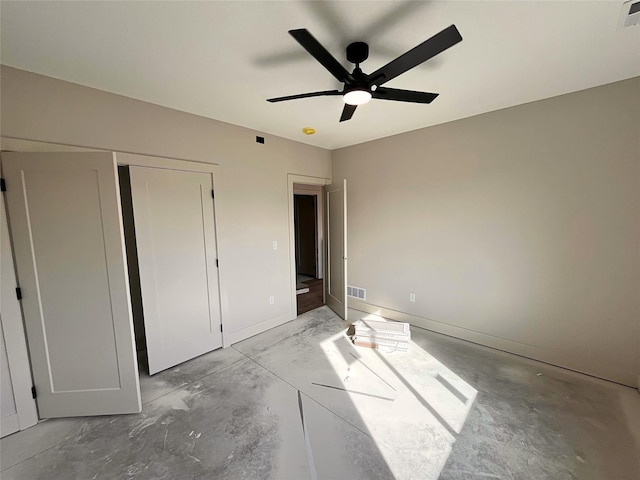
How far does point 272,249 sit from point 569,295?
3.36 m

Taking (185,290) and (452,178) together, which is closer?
(185,290)

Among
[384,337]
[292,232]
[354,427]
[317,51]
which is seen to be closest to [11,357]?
[354,427]

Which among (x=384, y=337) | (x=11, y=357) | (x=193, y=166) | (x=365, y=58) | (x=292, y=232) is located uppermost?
(x=365, y=58)

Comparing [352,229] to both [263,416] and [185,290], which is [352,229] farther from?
[263,416]

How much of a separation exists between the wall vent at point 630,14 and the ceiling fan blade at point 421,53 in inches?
41.3

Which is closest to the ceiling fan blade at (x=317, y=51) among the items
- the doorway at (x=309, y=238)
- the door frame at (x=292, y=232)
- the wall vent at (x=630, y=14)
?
the wall vent at (x=630, y=14)

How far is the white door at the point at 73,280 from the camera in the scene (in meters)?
1.85

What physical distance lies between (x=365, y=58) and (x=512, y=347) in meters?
3.27

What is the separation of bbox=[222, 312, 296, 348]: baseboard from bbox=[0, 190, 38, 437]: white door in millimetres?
1581

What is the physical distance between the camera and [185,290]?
276 centimetres

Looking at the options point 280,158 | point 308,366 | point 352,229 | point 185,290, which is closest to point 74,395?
point 185,290

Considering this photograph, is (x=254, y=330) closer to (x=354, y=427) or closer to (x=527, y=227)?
(x=354, y=427)

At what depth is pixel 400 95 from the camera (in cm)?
179

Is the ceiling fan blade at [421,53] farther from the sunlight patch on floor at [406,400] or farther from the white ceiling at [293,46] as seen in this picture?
the sunlight patch on floor at [406,400]
